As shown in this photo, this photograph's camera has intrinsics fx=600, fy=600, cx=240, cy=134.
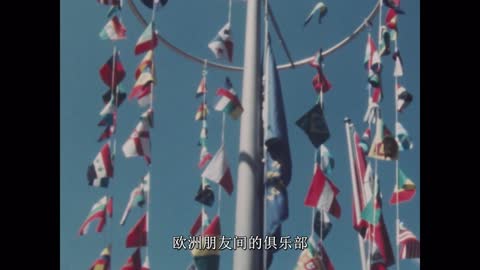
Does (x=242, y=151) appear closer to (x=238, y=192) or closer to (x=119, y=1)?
(x=238, y=192)

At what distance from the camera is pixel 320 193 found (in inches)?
187

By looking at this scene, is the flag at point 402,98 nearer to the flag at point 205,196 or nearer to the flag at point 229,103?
the flag at point 229,103

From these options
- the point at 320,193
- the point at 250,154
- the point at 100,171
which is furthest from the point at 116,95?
the point at 320,193

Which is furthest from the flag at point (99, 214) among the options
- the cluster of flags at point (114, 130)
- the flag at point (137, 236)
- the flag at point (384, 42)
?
the flag at point (384, 42)

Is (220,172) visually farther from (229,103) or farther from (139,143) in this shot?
(139,143)

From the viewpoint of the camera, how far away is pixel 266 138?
4.68 metres

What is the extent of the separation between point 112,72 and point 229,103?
3.84 ft

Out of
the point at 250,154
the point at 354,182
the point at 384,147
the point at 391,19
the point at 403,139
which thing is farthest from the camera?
the point at 354,182

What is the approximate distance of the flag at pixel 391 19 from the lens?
544cm

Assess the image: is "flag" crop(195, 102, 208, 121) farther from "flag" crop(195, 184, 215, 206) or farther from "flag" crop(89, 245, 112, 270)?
"flag" crop(89, 245, 112, 270)

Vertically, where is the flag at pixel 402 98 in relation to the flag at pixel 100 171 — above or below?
above

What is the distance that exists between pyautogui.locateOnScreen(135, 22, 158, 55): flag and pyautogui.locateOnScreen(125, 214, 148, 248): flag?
4.91 ft

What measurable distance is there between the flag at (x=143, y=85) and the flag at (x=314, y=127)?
134 cm

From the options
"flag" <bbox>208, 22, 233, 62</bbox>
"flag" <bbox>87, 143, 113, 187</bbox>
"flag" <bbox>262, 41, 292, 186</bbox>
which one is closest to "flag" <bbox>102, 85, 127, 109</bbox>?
"flag" <bbox>87, 143, 113, 187</bbox>
